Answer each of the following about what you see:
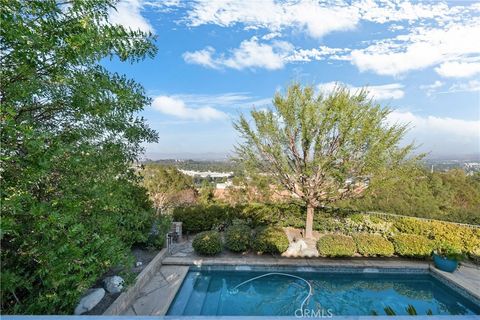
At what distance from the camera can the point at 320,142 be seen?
850cm

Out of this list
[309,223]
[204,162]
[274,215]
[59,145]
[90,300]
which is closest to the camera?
[59,145]

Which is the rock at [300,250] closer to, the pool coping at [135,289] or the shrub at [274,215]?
the shrub at [274,215]

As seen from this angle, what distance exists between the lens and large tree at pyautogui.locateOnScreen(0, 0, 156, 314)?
199cm

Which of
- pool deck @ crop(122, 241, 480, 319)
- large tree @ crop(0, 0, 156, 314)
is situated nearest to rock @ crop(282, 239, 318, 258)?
pool deck @ crop(122, 241, 480, 319)

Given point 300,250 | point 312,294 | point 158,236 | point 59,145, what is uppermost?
point 59,145

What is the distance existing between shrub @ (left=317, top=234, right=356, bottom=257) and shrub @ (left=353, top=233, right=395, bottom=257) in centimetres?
28

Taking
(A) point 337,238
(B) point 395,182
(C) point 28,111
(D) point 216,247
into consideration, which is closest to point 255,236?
(D) point 216,247

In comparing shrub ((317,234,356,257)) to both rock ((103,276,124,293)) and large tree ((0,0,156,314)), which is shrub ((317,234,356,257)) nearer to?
rock ((103,276,124,293))

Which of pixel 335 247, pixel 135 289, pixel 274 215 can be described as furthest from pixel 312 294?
pixel 274 215

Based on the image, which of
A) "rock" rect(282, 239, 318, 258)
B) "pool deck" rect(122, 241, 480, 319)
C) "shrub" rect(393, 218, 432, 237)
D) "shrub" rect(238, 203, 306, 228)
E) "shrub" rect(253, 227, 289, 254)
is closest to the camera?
"pool deck" rect(122, 241, 480, 319)

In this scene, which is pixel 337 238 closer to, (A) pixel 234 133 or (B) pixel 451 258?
(B) pixel 451 258

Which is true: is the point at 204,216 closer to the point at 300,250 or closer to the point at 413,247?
the point at 300,250

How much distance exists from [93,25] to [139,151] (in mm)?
2210

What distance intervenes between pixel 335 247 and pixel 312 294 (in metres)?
1.82
